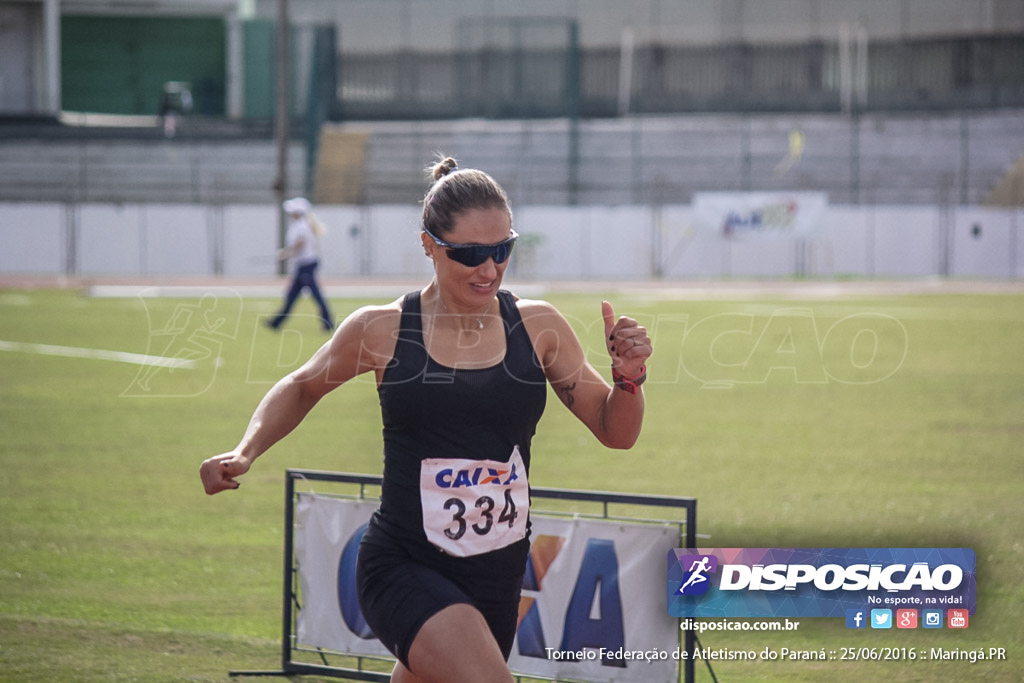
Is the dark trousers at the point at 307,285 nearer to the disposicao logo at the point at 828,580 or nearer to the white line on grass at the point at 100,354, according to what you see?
the white line on grass at the point at 100,354

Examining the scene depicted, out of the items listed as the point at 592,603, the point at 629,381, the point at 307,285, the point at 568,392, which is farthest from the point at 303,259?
the point at 629,381

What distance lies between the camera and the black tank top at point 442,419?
3535mm

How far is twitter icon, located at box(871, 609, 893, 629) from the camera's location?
4480mm

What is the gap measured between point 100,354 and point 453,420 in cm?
1516

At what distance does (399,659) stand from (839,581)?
1640 millimetres

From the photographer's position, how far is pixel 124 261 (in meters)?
42.8

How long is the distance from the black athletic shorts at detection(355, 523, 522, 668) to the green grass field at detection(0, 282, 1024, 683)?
1.65 m

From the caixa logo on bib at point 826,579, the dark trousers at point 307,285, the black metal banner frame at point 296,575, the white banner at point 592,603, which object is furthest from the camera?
the dark trousers at point 307,285

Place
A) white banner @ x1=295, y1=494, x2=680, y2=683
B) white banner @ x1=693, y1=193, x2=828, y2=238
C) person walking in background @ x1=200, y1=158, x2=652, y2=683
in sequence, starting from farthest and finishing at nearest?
white banner @ x1=693, y1=193, x2=828, y2=238
white banner @ x1=295, y1=494, x2=680, y2=683
person walking in background @ x1=200, y1=158, x2=652, y2=683

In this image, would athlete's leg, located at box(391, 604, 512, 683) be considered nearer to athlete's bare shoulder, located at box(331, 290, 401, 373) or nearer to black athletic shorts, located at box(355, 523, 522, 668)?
black athletic shorts, located at box(355, 523, 522, 668)

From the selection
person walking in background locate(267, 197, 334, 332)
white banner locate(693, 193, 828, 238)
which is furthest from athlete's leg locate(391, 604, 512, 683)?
white banner locate(693, 193, 828, 238)

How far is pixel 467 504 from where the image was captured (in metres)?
3.53

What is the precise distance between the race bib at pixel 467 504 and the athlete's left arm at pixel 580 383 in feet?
1.21

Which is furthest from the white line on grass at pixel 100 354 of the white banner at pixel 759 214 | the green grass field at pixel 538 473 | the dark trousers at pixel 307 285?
the white banner at pixel 759 214
